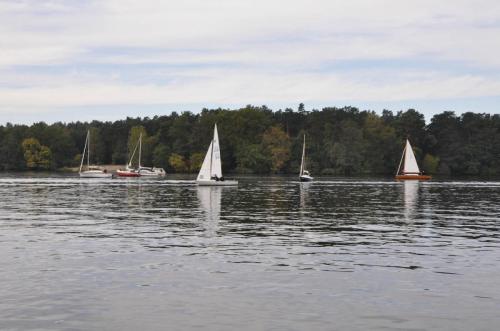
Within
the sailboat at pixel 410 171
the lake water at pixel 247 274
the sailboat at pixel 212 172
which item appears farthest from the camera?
the sailboat at pixel 410 171

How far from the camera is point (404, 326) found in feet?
54.5

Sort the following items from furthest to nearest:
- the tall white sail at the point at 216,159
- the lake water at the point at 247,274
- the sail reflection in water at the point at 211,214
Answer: the tall white sail at the point at 216,159
the sail reflection in water at the point at 211,214
the lake water at the point at 247,274

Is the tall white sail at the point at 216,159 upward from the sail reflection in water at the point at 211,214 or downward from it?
upward

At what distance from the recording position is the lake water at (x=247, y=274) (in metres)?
17.3

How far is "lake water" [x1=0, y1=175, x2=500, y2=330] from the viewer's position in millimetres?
17328

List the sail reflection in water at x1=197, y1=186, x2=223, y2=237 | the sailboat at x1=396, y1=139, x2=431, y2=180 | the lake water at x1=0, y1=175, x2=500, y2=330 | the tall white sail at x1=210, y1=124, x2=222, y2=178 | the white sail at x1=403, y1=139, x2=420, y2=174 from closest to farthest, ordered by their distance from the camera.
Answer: the lake water at x1=0, y1=175, x2=500, y2=330
the sail reflection in water at x1=197, y1=186, x2=223, y2=237
the tall white sail at x1=210, y1=124, x2=222, y2=178
the sailboat at x1=396, y1=139, x2=431, y2=180
the white sail at x1=403, y1=139, x2=420, y2=174

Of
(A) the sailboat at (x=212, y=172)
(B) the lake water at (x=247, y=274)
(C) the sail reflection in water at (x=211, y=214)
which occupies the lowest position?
(B) the lake water at (x=247, y=274)

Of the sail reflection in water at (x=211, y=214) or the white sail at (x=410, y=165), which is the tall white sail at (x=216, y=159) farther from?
the white sail at (x=410, y=165)

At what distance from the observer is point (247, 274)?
23.4m

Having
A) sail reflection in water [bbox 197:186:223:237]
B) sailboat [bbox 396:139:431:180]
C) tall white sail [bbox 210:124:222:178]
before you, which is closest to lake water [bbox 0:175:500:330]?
sail reflection in water [bbox 197:186:223:237]

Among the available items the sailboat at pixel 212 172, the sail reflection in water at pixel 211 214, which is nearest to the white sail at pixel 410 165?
the sailboat at pixel 212 172

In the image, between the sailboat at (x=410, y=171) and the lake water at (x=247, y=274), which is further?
the sailboat at (x=410, y=171)

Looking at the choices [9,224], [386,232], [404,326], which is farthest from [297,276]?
[9,224]

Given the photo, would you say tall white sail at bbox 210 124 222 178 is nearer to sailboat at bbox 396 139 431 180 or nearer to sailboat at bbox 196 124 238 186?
sailboat at bbox 196 124 238 186
